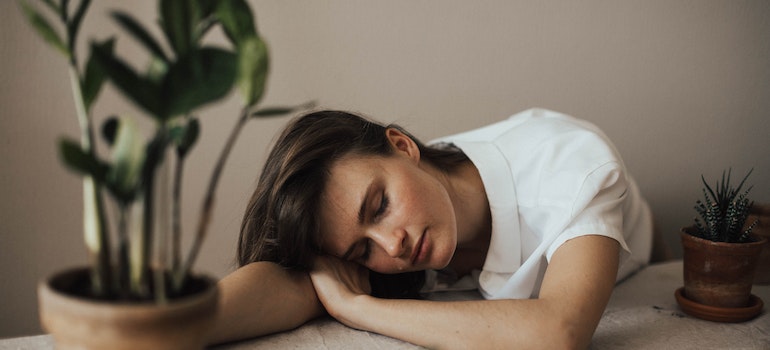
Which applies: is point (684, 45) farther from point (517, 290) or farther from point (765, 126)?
point (517, 290)

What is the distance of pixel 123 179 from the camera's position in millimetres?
467

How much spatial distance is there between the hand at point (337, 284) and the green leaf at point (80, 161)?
59 centimetres

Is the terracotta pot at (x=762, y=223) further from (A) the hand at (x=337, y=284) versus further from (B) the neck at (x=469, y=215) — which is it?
(A) the hand at (x=337, y=284)

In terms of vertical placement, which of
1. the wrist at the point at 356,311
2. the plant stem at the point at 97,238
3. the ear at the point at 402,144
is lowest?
the wrist at the point at 356,311

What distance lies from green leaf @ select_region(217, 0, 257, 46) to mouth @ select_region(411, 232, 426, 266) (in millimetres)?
605

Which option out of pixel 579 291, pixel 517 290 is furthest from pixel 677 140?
pixel 579 291

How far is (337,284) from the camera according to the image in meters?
1.04

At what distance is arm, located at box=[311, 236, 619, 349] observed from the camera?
0.86 meters

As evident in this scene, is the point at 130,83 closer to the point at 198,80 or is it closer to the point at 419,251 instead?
the point at 198,80

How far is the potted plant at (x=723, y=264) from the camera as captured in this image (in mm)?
1041

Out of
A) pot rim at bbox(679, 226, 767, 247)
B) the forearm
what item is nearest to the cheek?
the forearm

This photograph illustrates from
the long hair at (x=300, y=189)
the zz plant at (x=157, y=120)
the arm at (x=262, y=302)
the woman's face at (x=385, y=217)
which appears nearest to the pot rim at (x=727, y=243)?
the woman's face at (x=385, y=217)

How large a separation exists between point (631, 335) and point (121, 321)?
83 centimetres

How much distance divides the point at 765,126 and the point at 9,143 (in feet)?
6.66
